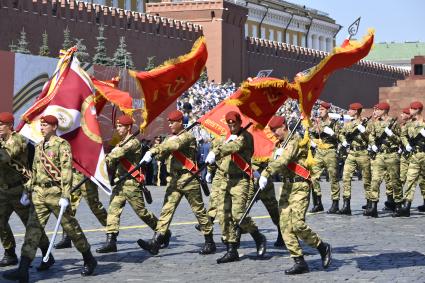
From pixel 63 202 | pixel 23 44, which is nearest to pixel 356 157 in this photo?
pixel 63 202

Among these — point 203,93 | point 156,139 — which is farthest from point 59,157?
point 203,93

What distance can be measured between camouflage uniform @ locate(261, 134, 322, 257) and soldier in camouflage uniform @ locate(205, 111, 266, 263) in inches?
29.0

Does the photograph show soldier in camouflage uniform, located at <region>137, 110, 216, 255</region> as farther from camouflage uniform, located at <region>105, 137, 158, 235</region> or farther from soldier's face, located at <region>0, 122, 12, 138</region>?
soldier's face, located at <region>0, 122, 12, 138</region>

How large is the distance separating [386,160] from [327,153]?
88cm

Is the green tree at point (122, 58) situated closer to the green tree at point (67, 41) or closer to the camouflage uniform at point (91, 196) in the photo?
the green tree at point (67, 41)

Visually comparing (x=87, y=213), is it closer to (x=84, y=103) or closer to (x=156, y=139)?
(x=84, y=103)

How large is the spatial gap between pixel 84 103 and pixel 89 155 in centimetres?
65

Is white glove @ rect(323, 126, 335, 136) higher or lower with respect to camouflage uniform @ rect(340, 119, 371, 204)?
higher

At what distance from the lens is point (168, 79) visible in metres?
12.7

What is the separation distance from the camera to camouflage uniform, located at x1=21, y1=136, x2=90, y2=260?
10484mm

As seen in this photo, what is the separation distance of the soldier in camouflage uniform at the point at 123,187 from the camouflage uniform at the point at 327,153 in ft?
16.3

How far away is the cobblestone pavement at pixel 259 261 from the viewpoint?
10.5m

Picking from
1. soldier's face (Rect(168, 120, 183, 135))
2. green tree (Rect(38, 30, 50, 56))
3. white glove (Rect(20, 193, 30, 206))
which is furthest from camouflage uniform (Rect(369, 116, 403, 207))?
green tree (Rect(38, 30, 50, 56))

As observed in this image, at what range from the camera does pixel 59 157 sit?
34.7ft
